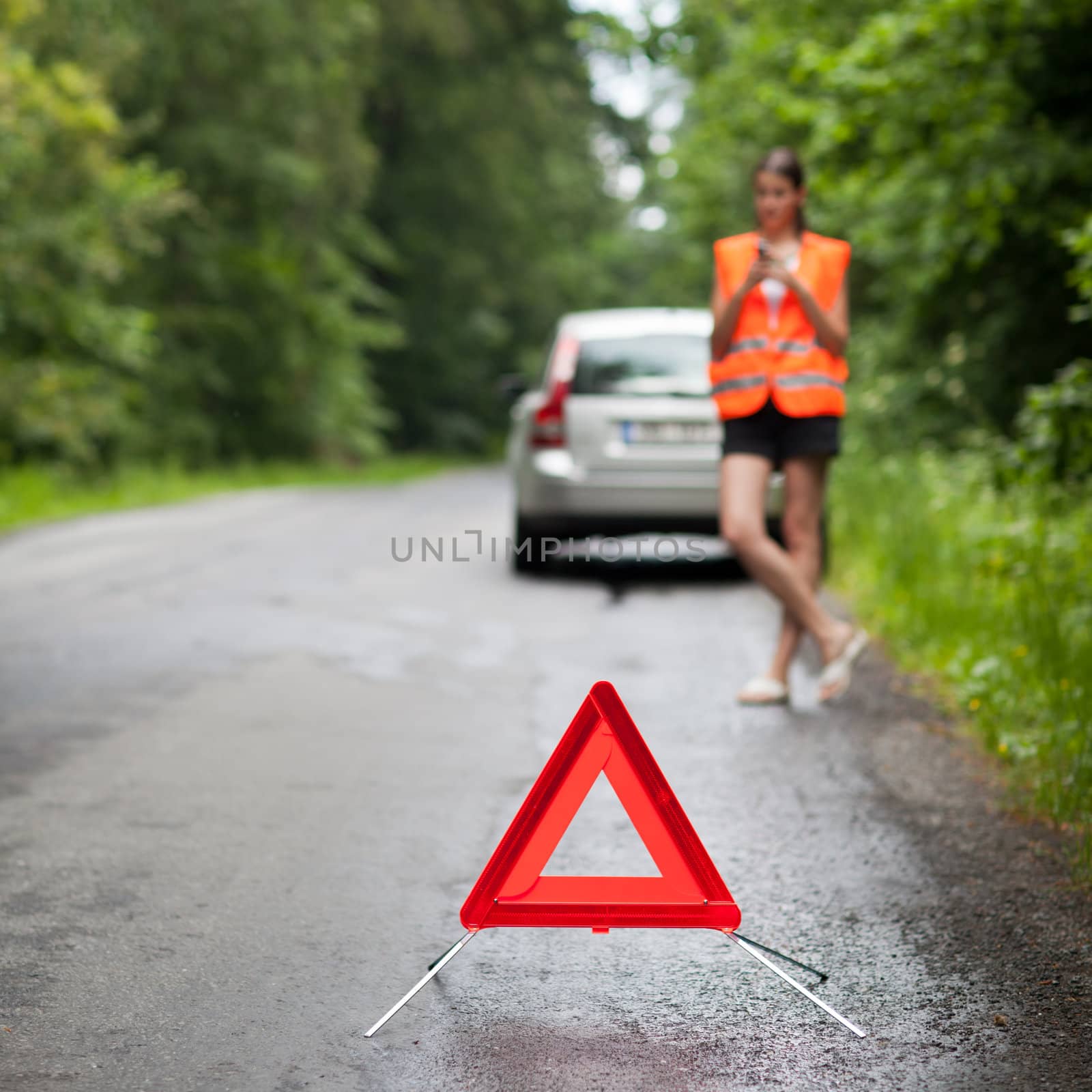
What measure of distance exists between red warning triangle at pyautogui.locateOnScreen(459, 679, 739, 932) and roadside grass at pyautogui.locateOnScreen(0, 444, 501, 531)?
42.6 ft

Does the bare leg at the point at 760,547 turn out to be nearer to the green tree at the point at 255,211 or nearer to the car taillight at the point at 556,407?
the car taillight at the point at 556,407

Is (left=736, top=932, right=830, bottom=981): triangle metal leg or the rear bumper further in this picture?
the rear bumper

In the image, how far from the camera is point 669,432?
11.3 metres

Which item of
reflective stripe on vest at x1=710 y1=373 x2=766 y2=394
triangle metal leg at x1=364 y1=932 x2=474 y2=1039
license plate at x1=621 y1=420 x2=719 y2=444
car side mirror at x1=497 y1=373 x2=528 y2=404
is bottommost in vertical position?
triangle metal leg at x1=364 y1=932 x2=474 y2=1039

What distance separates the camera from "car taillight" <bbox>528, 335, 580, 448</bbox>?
451 inches

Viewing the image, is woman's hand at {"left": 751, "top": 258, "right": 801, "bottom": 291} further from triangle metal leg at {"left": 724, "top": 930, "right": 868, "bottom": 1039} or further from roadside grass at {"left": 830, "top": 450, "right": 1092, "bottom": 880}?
triangle metal leg at {"left": 724, "top": 930, "right": 868, "bottom": 1039}

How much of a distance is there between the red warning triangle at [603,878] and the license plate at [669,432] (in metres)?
7.88

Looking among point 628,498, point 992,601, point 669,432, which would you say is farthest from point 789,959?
point 669,432

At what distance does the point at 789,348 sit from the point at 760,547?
78cm

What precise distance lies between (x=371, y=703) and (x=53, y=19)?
15.6 metres

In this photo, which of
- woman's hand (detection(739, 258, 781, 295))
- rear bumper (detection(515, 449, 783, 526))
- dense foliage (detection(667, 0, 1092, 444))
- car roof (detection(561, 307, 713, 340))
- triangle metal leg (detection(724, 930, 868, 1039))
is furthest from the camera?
car roof (detection(561, 307, 713, 340))

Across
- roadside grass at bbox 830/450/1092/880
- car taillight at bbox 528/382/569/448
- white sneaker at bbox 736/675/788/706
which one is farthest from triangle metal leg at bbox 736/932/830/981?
car taillight at bbox 528/382/569/448

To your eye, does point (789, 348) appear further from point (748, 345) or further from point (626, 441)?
point (626, 441)

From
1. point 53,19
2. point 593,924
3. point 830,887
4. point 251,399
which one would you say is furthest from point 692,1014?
point 251,399
